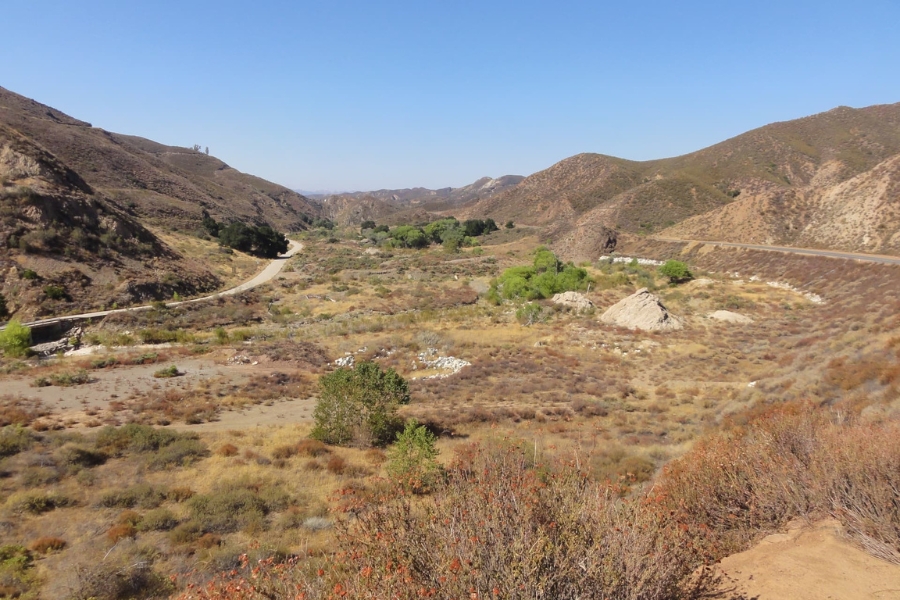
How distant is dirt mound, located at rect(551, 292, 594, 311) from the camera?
1466 inches

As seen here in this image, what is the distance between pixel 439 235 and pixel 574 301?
6092 cm

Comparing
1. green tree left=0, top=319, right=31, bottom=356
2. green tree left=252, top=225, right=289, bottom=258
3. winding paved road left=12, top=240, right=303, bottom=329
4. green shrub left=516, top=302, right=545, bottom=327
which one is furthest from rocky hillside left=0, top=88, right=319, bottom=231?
green shrub left=516, top=302, right=545, bottom=327

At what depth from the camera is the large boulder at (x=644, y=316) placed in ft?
97.3

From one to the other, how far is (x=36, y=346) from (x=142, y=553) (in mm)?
28463

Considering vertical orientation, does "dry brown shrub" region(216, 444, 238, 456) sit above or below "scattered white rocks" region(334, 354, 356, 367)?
above

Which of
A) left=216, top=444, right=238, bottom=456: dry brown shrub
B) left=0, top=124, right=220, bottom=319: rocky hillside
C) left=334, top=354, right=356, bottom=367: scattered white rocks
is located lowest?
left=334, top=354, right=356, bottom=367: scattered white rocks

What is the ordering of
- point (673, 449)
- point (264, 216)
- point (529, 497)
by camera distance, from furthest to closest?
point (264, 216), point (673, 449), point (529, 497)

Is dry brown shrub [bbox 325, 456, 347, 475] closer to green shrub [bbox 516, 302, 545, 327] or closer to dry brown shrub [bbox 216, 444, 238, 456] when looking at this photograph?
dry brown shrub [bbox 216, 444, 238, 456]

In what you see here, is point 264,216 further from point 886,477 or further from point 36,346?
point 886,477

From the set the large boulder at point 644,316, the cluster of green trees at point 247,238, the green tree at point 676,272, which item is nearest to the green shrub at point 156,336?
the large boulder at point 644,316

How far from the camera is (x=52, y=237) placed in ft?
123

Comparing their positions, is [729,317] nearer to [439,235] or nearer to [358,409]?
[358,409]

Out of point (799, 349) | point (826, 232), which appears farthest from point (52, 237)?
point (826, 232)

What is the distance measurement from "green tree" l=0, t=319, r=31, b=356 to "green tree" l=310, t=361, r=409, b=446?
21745 millimetres
